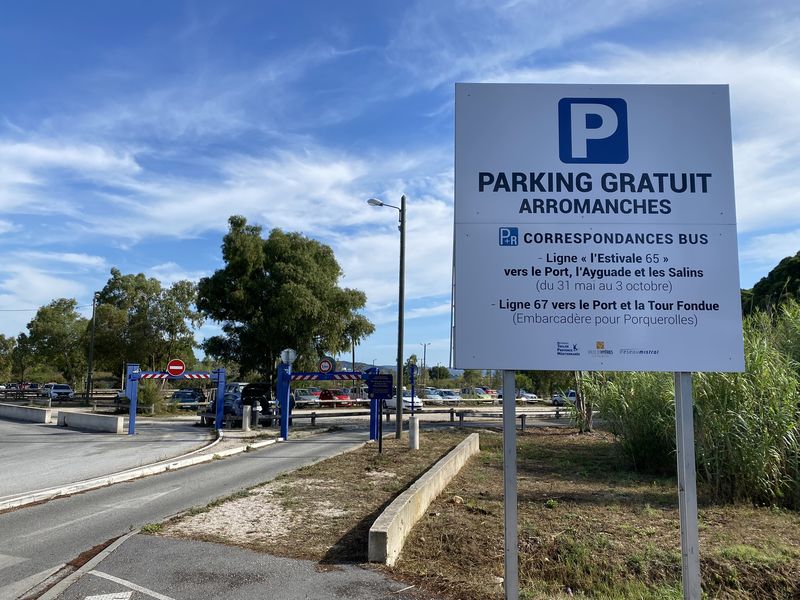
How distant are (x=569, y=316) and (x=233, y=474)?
9248mm

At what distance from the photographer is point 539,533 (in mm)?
6641

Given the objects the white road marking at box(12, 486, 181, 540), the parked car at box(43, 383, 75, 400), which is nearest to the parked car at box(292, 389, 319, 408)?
the parked car at box(43, 383, 75, 400)

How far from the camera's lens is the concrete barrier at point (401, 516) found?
18.5 feet

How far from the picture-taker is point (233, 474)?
1188 cm

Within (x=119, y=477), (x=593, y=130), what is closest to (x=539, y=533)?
(x=593, y=130)

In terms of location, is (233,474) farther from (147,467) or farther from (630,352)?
(630,352)

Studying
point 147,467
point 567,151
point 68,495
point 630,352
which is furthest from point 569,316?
point 147,467

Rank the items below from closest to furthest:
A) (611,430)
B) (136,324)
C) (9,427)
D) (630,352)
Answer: (630,352)
(611,430)
(9,427)
(136,324)

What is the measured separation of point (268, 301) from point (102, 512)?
2024 cm

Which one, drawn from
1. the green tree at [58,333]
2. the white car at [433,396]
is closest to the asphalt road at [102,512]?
the white car at [433,396]

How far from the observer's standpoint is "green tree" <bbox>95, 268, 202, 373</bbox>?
149 feet

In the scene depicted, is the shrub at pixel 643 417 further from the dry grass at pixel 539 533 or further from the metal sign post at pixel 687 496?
the metal sign post at pixel 687 496

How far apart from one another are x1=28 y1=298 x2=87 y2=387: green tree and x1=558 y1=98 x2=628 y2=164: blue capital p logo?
2161 inches

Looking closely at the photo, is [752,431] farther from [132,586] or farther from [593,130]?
[132,586]
